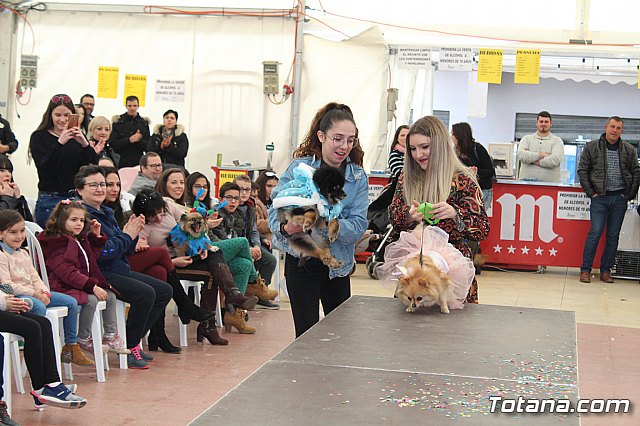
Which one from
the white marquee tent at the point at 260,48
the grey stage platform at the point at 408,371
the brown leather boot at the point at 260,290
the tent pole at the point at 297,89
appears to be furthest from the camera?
the tent pole at the point at 297,89

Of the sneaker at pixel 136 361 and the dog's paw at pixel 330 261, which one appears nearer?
the dog's paw at pixel 330 261

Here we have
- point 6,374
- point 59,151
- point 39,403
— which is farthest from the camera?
point 59,151

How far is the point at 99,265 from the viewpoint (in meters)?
5.41

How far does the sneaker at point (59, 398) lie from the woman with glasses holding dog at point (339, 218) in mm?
1222

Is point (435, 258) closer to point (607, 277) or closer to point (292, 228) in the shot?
point (292, 228)

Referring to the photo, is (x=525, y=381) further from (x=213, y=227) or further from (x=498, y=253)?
(x=498, y=253)

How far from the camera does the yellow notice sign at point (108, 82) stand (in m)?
11.1

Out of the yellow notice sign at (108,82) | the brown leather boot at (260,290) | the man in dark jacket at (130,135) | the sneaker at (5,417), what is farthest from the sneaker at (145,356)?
the yellow notice sign at (108,82)

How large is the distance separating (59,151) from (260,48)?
16.3 ft

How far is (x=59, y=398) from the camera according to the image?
4.20 m

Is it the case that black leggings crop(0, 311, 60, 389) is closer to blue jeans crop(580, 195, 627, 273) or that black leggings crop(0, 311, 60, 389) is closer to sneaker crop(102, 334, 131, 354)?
sneaker crop(102, 334, 131, 354)

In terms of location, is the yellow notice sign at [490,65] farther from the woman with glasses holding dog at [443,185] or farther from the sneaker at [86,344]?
the woman with glasses holding dog at [443,185]

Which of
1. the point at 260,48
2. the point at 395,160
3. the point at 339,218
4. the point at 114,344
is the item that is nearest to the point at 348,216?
the point at 339,218

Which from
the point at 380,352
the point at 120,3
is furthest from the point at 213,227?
the point at 120,3
